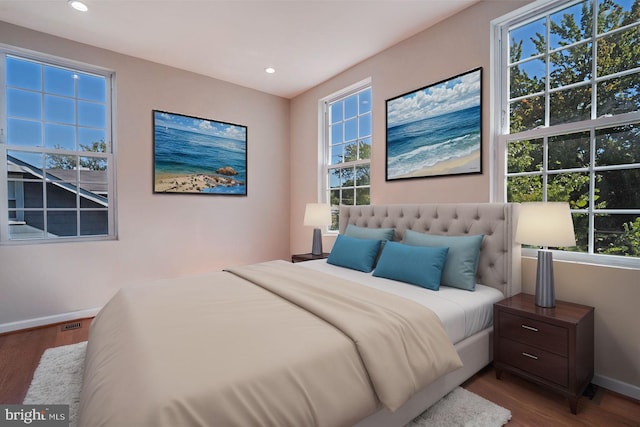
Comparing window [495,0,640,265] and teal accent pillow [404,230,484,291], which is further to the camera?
teal accent pillow [404,230,484,291]

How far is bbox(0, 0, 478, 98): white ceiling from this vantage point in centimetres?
253

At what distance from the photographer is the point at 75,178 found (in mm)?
3189

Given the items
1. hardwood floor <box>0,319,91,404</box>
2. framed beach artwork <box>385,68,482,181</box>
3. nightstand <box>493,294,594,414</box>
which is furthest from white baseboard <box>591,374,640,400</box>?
hardwood floor <box>0,319,91,404</box>

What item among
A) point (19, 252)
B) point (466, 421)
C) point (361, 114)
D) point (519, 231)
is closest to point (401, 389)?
point (466, 421)

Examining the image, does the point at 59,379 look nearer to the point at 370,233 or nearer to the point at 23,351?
the point at 23,351

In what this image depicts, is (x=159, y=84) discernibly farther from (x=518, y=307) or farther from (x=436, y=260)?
(x=518, y=307)

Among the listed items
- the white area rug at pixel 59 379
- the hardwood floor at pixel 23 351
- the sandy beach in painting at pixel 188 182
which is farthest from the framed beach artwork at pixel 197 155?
the white area rug at pixel 59 379

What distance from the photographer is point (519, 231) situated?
196 centimetres

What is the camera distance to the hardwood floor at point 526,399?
1.60 metres

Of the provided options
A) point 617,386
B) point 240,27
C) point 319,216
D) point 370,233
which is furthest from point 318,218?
point 617,386

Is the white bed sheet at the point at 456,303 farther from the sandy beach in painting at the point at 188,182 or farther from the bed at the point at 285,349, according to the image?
the sandy beach in painting at the point at 188,182

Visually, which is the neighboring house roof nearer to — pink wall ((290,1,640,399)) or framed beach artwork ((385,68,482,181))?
pink wall ((290,1,640,399))

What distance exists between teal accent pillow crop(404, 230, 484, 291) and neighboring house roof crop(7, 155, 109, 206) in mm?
3544

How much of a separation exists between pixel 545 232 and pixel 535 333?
60 centimetres
